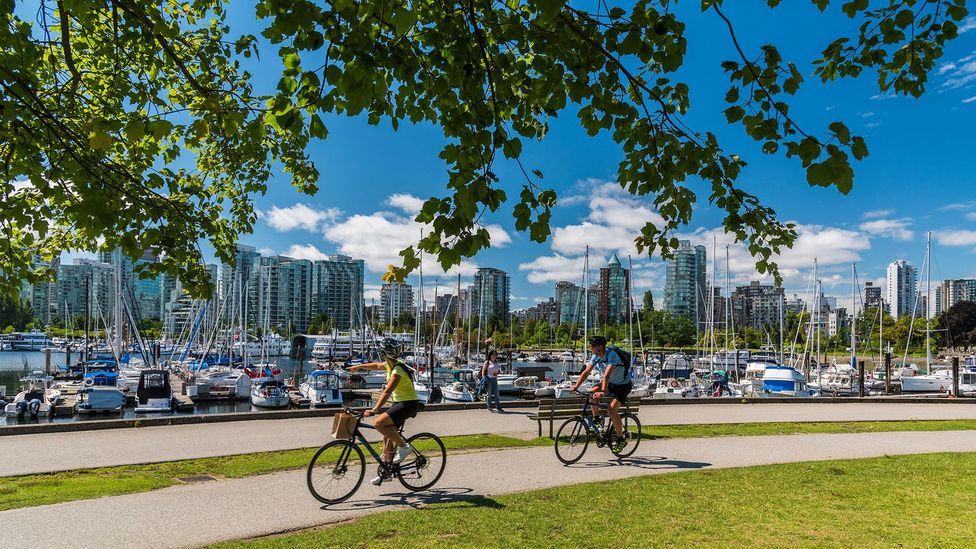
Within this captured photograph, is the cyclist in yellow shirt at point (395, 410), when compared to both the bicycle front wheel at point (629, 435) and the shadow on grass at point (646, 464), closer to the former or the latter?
the shadow on grass at point (646, 464)

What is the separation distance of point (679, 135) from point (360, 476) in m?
5.60

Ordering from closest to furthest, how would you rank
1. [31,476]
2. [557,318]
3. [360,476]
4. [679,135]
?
[679,135], [360,476], [31,476], [557,318]

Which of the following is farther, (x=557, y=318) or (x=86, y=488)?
(x=557, y=318)

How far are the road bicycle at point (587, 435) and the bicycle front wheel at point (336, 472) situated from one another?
11.3 ft

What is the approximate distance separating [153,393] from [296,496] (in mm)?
24069

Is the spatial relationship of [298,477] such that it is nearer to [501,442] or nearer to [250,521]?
[250,521]

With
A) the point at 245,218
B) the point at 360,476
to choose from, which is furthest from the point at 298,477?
the point at 245,218

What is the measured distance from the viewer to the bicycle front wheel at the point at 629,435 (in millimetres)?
10445

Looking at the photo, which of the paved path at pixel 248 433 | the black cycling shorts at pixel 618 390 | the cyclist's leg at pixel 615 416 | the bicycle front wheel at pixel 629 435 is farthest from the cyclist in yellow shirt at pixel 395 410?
the paved path at pixel 248 433

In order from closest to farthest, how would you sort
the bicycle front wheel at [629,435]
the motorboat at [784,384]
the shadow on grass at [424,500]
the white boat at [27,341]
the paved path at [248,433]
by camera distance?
the shadow on grass at [424,500], the paved path at [248,433], the bicycle front wheel at [629,435], the motorboat at [784,384], the white boat at [27,341]

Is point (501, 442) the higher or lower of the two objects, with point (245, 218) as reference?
lower

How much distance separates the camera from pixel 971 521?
21.7 ft

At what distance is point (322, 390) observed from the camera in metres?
31.6

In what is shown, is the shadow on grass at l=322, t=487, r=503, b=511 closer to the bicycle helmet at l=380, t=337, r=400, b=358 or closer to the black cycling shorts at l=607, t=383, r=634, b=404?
the bicycle helmet at l=380, t=337, r=400, b=358
